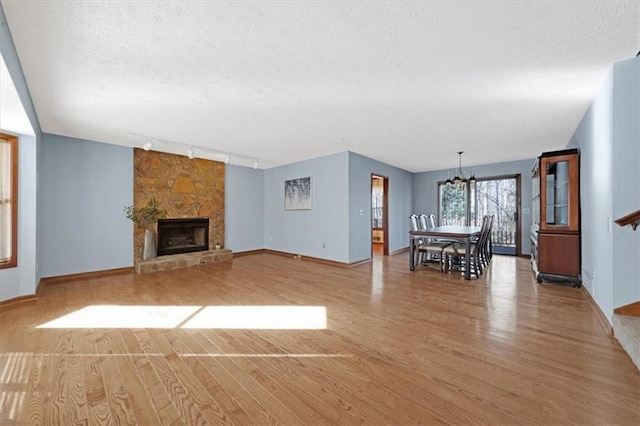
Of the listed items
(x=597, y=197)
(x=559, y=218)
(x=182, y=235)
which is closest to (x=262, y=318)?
(x=597, y=197)

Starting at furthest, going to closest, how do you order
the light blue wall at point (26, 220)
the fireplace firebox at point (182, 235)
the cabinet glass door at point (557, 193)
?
the fireplace firebox at point (182, 235)
the cabinet glass door at point (557, 193)
the light blue wall at point (26, 220)

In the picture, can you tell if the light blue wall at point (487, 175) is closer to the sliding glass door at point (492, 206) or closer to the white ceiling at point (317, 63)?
the sliding glass door at point (492, 206)

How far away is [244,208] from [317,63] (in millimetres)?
5323

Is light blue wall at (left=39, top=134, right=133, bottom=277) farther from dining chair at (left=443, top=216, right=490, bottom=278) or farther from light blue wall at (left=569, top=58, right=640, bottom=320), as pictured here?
light blue wall at (left=569, top=58, right=640, bottom=320)

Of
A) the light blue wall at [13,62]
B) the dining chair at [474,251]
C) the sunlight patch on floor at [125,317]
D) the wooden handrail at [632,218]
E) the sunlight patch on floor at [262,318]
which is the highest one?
the light blue wall at [13,62]

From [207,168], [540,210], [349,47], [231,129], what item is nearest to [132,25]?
[349,47]

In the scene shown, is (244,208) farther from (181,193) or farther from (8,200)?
(8,200)

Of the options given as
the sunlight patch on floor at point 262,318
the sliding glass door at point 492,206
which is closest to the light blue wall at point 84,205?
the sunlight patch on floor at point 262,318

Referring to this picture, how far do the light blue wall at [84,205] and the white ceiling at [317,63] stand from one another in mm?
574

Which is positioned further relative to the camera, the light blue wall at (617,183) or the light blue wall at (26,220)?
the light blue wall at (26,220)

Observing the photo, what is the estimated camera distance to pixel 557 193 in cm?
399

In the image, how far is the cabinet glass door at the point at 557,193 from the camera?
380cm

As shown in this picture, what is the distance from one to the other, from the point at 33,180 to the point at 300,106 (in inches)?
143

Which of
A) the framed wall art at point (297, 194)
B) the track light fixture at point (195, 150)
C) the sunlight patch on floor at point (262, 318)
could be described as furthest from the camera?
the framed wall art at point (297, 194)
